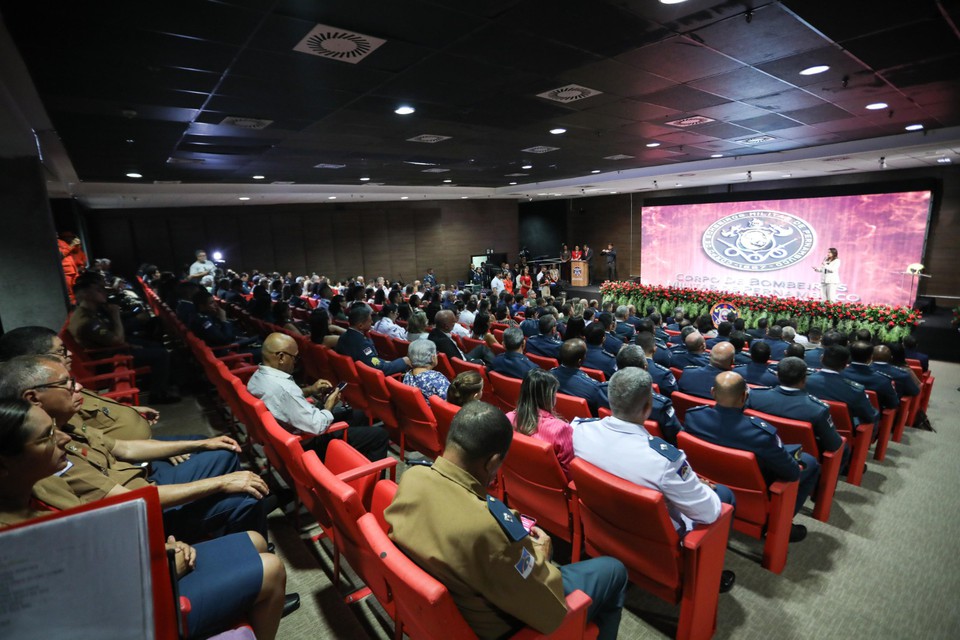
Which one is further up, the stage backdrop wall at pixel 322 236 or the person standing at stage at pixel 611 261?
the stage backdrop wall at pixel 322 236

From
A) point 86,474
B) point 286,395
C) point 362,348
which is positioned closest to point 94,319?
point 362,348

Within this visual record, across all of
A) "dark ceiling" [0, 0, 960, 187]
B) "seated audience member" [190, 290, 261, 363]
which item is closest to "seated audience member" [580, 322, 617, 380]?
"dark ceiling" [0, 0, 960, 187]

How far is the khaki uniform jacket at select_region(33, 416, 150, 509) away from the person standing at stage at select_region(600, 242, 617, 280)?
1692 centimetres

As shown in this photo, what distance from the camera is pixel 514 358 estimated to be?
13.8 feet

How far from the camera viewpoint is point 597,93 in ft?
14.9

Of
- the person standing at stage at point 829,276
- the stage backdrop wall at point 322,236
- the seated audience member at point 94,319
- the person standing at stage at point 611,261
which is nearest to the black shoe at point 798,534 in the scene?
the seated audience member at point 94,319

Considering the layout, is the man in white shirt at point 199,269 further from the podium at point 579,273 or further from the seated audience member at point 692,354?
the podium at point 579,273

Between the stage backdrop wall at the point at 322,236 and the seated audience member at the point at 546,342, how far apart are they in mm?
13358

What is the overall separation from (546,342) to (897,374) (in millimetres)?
3268

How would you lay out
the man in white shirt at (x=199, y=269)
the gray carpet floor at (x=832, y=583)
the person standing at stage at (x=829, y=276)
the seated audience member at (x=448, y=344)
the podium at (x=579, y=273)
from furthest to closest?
the podium at (x=579, y=273) < the man in white shirt at (x=199, y=269) < the person standing at stage at (x=829, y=276) < the seated audience member at (x=448, y=344) < the gray carpet floor at (x=832, y=583)

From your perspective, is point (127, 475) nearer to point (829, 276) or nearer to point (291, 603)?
point (291, 603)

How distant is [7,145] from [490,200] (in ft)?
51.5

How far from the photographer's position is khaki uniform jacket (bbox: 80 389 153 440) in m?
2.70

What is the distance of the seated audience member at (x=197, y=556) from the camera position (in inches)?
55.5
